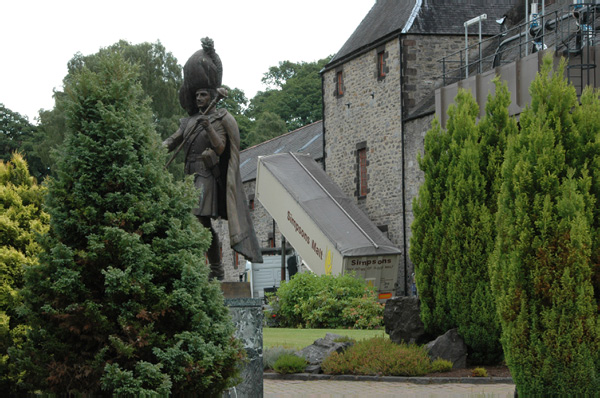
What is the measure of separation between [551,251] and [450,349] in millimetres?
4819

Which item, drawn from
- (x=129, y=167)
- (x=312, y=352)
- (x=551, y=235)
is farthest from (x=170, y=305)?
(x=312, y=352)

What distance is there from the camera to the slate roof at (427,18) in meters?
27.6

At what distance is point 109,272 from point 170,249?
49 centimetres

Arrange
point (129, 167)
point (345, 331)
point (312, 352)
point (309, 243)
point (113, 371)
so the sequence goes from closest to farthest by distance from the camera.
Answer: point (113, 371) < point (129, 167) < point (312, 352) < point (345, 331) < point (309, 243)

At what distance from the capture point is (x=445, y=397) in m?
10.1

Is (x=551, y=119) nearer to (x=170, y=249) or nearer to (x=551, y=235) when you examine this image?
(x=551, y=235)

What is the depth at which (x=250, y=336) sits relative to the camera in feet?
27.4

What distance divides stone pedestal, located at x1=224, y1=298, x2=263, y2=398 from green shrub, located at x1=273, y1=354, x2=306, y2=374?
4166 millimetres

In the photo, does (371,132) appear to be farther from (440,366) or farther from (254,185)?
(440,366)

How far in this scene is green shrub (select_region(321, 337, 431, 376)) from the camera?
1204cm

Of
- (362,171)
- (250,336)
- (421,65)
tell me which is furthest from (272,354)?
(362,171)

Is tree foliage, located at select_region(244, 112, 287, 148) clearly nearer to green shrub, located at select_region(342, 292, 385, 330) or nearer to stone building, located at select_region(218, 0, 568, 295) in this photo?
stone building, located at select_region(218, 0, 568, 295)

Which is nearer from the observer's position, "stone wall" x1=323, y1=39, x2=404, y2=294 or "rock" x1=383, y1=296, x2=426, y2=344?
"rock" x1=383, y1=296, x2=426, y2=344

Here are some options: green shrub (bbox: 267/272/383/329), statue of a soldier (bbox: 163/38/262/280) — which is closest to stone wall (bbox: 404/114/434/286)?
green shrub (bbox: 267/272/383/329)
